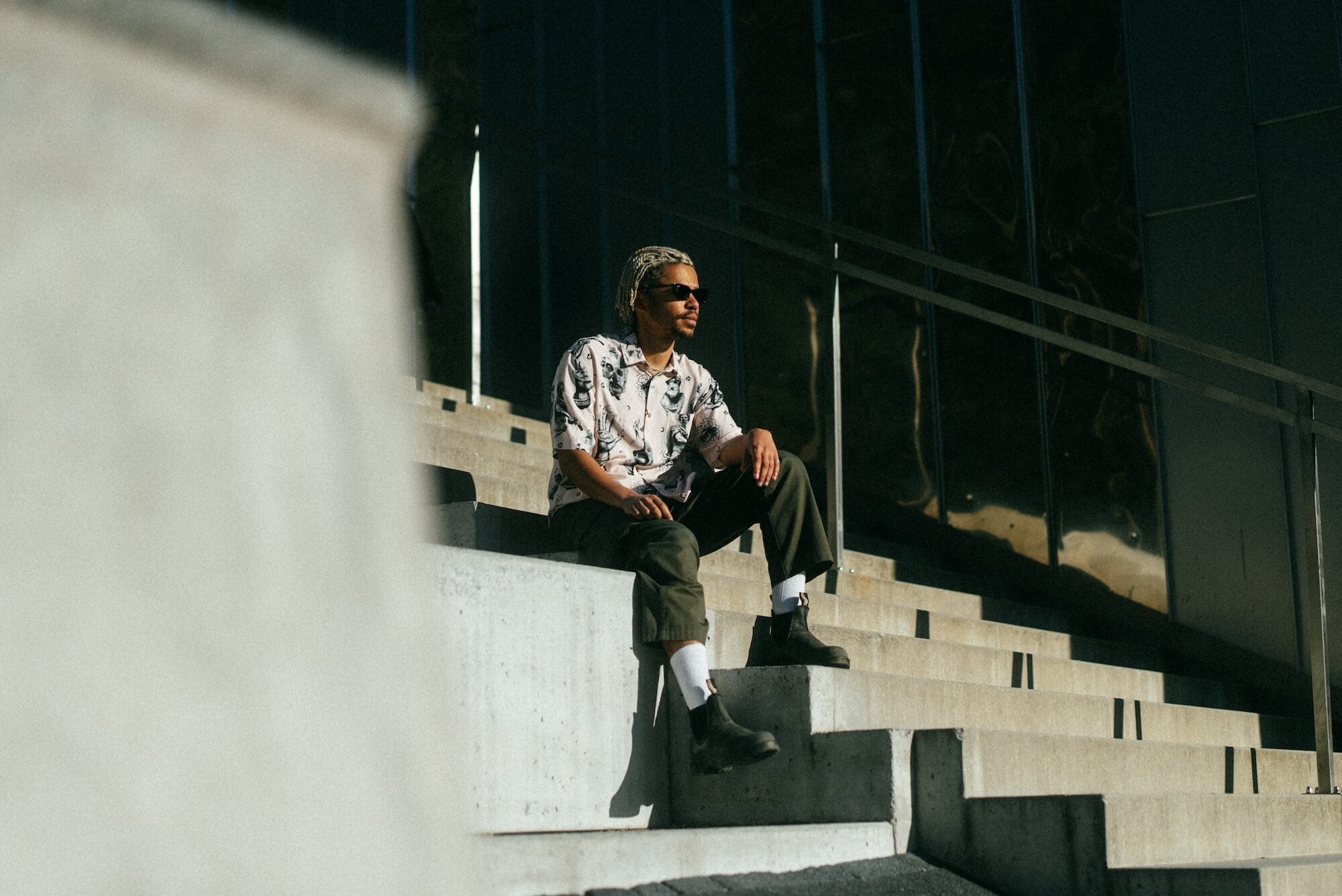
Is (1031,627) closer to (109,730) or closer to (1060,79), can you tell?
(1060,79)

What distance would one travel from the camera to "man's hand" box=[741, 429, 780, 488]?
14.6 feet

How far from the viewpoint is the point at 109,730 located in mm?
908

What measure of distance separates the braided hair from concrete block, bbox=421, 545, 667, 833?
3.35 feet

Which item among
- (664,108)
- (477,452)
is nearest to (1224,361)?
(477,452)

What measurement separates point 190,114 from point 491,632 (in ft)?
9.14

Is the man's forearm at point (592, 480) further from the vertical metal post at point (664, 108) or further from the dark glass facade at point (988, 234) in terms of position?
the vertical metal post at point (664, 108)

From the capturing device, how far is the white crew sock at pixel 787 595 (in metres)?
4.37

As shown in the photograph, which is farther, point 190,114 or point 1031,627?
point 1031,627

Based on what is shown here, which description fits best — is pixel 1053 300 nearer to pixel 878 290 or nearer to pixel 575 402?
pixel 575 402

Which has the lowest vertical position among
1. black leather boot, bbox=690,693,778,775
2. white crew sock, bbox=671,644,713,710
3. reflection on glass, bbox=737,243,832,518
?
black leather boot, bbox=690,693,778,775

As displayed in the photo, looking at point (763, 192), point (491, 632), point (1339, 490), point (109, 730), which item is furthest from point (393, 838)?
point (763, 192)

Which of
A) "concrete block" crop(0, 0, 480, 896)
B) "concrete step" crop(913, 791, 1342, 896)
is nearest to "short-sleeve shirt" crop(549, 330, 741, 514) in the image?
"concrete step" crop(913, 791, 1342, 896)

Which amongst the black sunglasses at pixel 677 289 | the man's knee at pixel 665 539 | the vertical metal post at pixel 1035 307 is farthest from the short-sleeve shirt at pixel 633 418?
the vertical metal post at pixel 1035 307

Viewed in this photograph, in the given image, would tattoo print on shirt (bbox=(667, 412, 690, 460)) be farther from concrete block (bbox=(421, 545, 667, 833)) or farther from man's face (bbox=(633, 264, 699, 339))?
concrete block (bbox=(421, 545, 667, 833))
